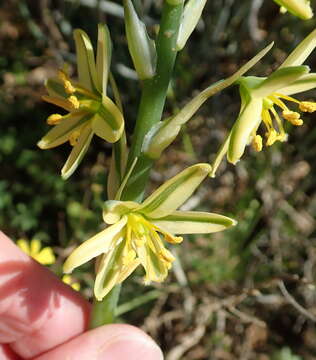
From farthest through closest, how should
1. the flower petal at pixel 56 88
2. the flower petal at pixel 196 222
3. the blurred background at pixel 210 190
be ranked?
1. the blurred background at pixel 210 190
2. the flower petal at pixel 56 88
3. the flower petal at pixel 196 222

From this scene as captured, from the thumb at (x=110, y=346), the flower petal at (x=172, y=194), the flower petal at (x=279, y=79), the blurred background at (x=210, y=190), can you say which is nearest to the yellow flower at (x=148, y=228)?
the flower petal at (x=172, y=194)

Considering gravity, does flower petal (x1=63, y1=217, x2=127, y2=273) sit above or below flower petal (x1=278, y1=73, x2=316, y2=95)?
below

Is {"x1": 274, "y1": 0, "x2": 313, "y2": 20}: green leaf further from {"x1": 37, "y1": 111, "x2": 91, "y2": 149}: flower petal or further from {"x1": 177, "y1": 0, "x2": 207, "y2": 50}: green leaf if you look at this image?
{"x1": 37, "y1": 111, "x2": 91, "y2": 149}: flower petal

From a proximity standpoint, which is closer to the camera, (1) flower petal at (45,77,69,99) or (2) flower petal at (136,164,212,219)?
(2) flower petal at (136,164,212,219)

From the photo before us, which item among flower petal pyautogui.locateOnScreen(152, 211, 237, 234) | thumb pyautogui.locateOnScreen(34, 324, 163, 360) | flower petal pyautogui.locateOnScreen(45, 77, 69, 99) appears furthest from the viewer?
thumb pyautogui.locateOnScreen(34, 324, 163, 360)

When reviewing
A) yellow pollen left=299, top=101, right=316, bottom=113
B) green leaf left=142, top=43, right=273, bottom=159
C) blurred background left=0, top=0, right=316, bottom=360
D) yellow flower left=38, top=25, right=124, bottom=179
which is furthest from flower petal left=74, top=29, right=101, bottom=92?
blurred background left=0, top=0, right=316, bottom=360

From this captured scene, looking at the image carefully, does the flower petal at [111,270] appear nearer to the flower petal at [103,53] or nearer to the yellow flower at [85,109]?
the yellow flower at [85,109]
